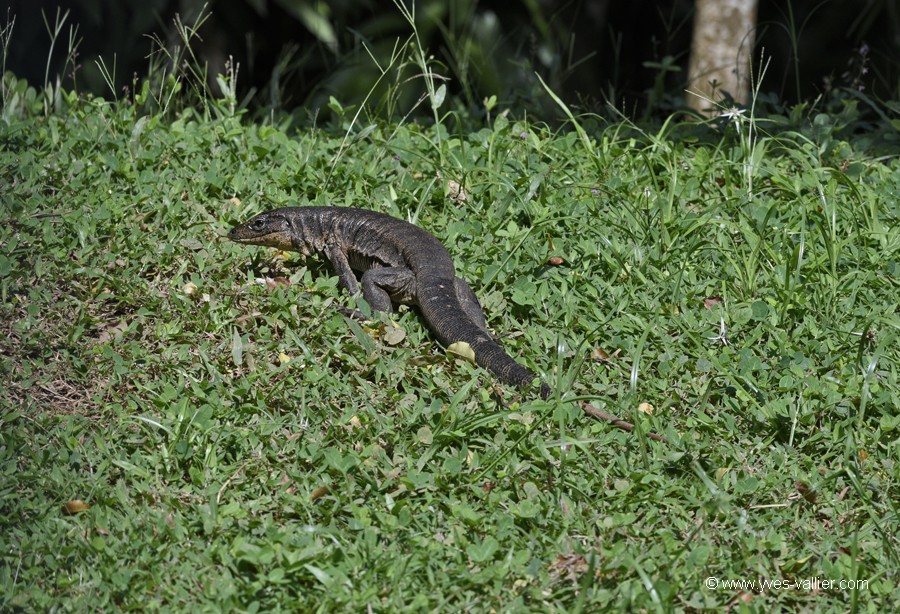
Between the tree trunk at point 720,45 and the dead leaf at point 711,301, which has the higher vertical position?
the tree trunk at point 720,45

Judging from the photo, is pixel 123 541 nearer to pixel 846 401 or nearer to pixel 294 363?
pixel 294 363

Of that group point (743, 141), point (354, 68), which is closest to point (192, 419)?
point (743, 141)

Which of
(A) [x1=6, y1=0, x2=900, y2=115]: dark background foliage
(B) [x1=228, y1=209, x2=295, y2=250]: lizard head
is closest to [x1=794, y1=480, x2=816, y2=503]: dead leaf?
(B) [x1=228, y1=209, x2=295, y2=250]: lizard head

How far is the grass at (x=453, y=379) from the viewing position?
3.52 meters

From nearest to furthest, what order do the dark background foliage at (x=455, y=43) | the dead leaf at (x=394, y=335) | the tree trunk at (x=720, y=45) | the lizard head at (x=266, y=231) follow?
the dead leaf at (x=394, y=335)
the lizard head at (x=266, y=231)
the tree trunk at (x=720, y=45)
the dark background foliage at (x=455, y=43)

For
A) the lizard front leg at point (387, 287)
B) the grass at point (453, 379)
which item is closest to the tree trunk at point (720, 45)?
the grass at point (453, 379)

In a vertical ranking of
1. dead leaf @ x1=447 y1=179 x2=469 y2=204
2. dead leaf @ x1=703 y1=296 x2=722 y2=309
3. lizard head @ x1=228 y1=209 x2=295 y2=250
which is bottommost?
lizard head @ x1=228 y1=209 x2=295 y2=250

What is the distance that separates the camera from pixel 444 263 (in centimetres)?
500

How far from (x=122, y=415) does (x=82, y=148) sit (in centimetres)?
233

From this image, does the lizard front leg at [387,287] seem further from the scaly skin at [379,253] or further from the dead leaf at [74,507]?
the dead leaf at [74,507]

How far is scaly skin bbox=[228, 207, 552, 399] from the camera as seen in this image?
4.82 m

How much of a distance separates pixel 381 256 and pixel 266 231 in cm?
61

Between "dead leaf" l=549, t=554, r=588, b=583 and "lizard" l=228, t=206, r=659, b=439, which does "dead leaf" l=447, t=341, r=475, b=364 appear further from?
"dead leaf" l=549, t=554, r=588, b=583

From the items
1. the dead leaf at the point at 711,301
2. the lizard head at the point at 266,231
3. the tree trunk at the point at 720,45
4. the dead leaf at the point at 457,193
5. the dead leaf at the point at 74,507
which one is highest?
the tree trunk at the point at 720,45
